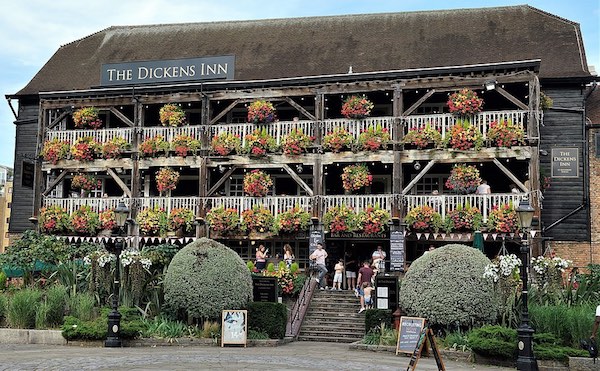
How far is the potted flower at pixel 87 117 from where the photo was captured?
2867 centimetres

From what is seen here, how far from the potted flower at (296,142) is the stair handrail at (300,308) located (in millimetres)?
5066

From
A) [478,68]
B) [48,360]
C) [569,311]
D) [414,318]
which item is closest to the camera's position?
[48,360]

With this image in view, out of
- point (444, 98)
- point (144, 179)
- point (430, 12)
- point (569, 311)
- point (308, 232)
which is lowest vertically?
point (569, 311)

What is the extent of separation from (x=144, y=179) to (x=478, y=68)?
1380 cm

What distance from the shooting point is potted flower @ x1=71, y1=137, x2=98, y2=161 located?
28.3 m

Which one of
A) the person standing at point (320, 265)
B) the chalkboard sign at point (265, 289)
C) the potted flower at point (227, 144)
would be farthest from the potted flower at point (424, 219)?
the potted flower at point (227, 144)

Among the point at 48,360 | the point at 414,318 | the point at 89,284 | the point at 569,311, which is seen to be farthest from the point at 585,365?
the point at 89,284

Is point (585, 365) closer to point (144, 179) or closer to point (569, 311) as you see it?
point (569, 311)

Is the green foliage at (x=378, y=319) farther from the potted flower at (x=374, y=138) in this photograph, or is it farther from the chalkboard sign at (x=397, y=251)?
the potted flower at (x=374, y=138)

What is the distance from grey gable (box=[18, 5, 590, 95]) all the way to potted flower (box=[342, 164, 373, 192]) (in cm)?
438

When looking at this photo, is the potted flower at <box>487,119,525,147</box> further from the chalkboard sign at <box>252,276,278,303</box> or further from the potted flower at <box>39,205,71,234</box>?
the potted flower at <box>39,205,71,234</box>

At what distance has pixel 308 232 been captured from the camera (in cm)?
2581

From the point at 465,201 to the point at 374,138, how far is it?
3.78 meters

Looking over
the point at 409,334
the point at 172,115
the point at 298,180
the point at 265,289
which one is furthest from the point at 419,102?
the point at 409,334
